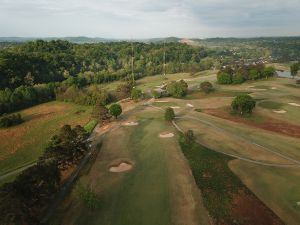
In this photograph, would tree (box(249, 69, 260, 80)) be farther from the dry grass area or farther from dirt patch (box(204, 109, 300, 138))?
the dry grass area

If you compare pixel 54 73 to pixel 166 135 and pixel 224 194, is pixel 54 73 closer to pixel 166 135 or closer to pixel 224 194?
pixel 166 135

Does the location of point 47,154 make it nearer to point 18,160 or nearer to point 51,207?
point 51,207

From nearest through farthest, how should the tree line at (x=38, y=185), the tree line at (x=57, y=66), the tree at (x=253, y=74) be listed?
the tree line at (x=38, y=185), the tree line at (x=57, y=66), the tree at (x=253, y=74)

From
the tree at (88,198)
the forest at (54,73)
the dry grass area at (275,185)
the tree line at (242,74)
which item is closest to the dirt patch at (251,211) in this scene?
the dry grass area at (275,185)

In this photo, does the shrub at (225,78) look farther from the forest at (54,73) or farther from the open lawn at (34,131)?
the open lawn at (34,131)

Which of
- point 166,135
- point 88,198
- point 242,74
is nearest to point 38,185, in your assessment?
point 88,198

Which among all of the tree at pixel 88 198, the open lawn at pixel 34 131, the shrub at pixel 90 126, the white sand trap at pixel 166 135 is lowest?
the open lawn at pixel 34 131
